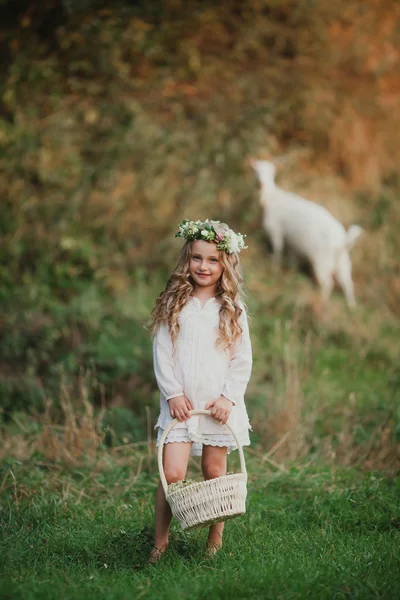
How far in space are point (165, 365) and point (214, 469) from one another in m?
0.57

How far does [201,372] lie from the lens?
364cm

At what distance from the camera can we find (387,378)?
707 centimetres

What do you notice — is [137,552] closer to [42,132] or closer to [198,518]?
[198,518]

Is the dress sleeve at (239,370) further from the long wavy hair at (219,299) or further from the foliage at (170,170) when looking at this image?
the foliage at (170,170)

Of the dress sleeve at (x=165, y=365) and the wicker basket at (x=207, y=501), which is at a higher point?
the dress sleeve at (x=165, y=365)

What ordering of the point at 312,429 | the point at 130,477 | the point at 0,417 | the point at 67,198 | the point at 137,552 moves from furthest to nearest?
the point at 67,198, the point at 0,417, the point at 312,429, the point at 130,477, the point at 137,552

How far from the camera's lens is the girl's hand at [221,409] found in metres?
3.57

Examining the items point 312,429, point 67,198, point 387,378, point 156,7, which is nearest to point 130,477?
point 312,429

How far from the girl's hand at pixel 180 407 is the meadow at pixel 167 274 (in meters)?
0.68

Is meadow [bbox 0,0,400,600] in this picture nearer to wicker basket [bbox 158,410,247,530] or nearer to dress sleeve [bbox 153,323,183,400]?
wicker basket [bbox 158,410,247,530]

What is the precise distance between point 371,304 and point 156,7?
4.37 m

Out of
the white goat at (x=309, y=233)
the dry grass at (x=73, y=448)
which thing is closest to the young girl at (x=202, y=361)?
the dry grass at (x=73, y=448)

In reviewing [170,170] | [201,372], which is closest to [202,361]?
[201,372]

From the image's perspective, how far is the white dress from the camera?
3643 millimetres
